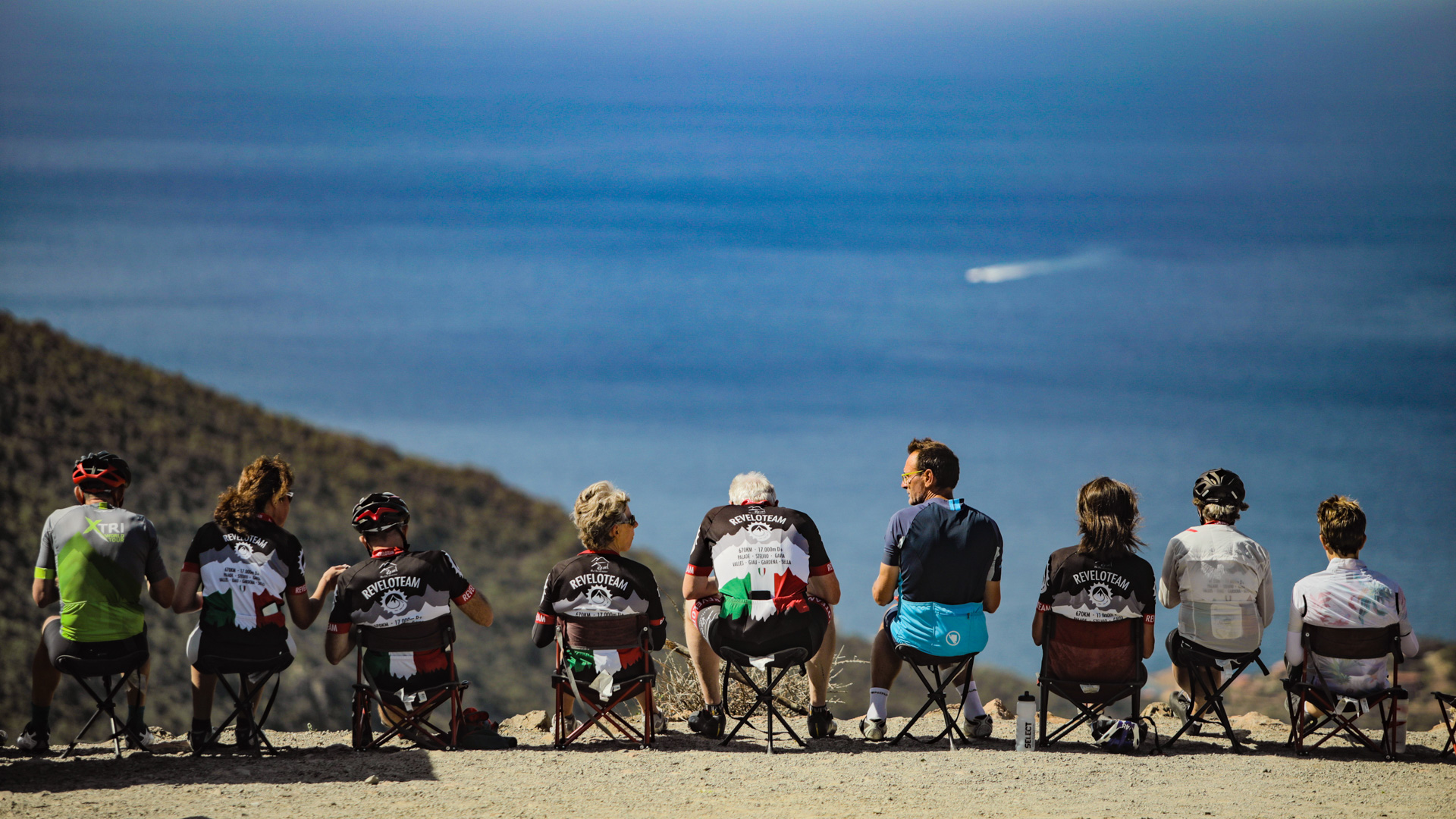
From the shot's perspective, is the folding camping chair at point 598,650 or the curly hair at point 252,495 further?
the folding camping chair at point 598,650

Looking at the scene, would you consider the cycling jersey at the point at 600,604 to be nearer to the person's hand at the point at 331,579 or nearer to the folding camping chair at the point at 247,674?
the person's hand at the point at 331,579

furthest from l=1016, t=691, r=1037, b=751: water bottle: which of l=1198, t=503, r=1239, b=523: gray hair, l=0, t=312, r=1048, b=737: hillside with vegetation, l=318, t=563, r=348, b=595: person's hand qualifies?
l=0, t=312, r=1048, b=737: hillside with vegetation

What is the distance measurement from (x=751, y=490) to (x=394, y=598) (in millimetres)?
1453

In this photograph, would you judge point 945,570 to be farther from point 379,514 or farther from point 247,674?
point 247,674

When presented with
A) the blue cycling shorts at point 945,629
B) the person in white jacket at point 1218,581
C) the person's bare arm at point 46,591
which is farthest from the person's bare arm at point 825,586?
the person's bare arm at point 46,591

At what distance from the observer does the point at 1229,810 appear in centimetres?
464

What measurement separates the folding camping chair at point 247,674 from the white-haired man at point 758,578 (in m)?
1.62

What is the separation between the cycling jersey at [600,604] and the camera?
5270mm

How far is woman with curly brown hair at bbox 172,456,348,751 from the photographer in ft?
16.8

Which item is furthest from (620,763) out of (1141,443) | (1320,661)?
(1141,443)

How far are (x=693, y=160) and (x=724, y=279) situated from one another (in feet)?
81.7

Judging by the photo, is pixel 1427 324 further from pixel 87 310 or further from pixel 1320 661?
pixel 1320 661

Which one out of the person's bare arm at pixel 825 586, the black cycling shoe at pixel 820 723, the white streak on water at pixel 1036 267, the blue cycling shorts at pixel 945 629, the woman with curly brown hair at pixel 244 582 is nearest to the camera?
the woman with curly brown hair at pixel 244 582

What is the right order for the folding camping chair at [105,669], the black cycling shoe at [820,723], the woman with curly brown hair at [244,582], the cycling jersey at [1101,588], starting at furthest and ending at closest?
the black cycling shoe at [820,723]
the cycling jersey at [1101,588]
the woman with curly brown hair at [244,582]
the folding camping chair at [105,669]
